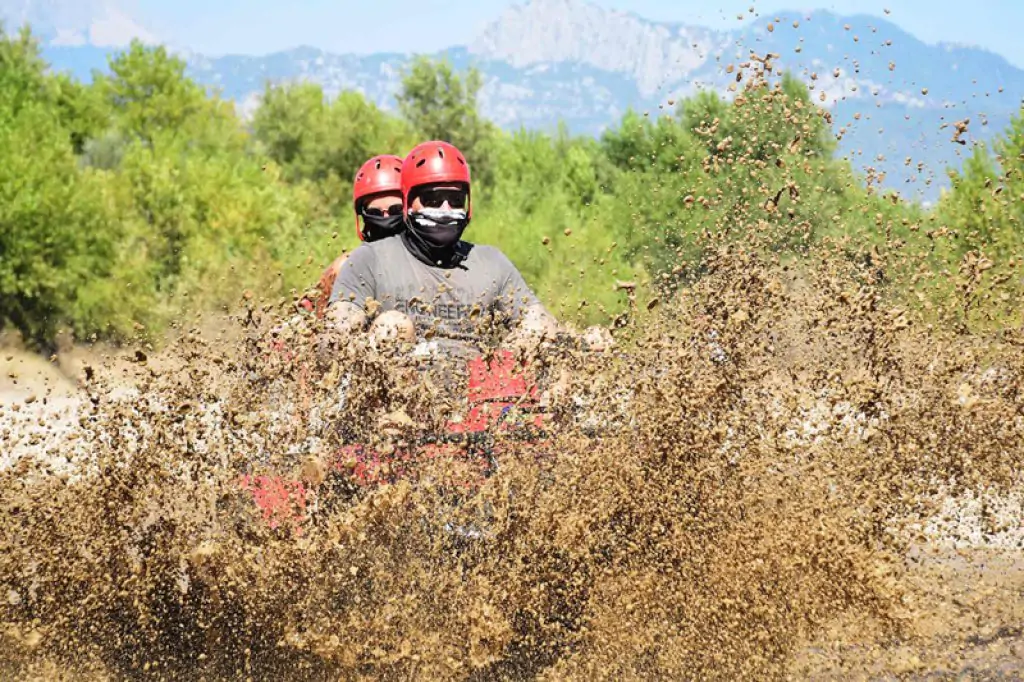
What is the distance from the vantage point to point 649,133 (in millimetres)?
39500

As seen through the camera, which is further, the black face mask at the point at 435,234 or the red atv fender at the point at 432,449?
the black face mask at the point at 435,234

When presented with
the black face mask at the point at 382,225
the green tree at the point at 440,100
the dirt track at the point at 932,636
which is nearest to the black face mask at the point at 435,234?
the dirt track at the point at 932,636

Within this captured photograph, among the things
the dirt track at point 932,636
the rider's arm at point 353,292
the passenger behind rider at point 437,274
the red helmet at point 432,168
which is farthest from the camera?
the red helmet at point 432,168

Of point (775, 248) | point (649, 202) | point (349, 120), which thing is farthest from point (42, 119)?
point (775, 248)

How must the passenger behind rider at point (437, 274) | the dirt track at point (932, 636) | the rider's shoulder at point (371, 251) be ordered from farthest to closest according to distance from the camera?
1. the rider's shoulder at point (371, 251)
2. the passenger behind rider at point (437, 274)
3. the dirt track at point (932, 636)

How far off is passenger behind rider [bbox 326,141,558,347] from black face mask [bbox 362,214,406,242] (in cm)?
227

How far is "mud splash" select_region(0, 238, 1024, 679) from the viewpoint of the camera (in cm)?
525

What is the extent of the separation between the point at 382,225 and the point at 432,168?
8.38 ft

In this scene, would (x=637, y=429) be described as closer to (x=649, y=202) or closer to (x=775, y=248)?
(x=775, y=248)

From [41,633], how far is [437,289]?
2.39 m

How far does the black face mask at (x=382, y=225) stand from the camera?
347 inches

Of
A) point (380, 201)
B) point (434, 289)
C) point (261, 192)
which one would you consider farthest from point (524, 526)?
point (261, 192)

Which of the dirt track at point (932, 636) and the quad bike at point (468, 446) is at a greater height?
the quad bike at point (468, 446)

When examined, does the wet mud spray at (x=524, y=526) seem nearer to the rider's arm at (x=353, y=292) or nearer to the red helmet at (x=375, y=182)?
the rider's arm at (x=353, y=292)
